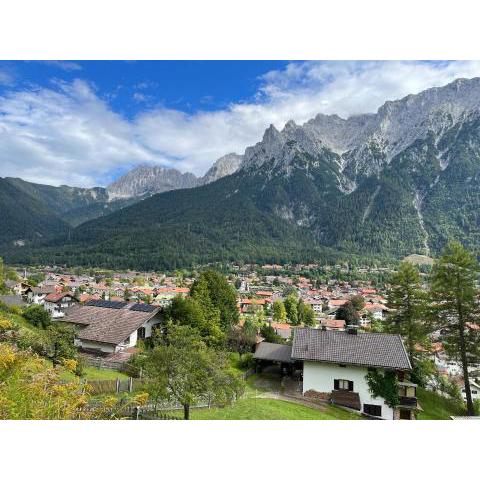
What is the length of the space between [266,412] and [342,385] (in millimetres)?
3970

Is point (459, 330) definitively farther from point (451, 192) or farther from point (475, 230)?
point (451, 192)

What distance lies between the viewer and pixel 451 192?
11681 centimetres

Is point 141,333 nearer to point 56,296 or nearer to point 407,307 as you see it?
point 407,307

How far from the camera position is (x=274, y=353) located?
1625cm

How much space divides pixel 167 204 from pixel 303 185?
48.0 m

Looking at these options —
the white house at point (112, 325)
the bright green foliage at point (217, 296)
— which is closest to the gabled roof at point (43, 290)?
the white house at point (112, 325)

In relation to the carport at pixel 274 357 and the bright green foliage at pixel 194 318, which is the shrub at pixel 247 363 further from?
the bright green foliage at pixel 194 318

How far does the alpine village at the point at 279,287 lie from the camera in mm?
9109

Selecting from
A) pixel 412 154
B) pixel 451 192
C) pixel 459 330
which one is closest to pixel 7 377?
pixel 459 330

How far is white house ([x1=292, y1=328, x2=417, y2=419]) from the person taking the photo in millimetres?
12367

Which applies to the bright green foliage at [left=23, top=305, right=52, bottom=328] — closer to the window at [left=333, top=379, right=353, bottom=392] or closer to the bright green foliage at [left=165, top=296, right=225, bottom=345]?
the bright green foliage at [left=165, top=296, right=225, bottom=345]

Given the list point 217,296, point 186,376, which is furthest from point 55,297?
point 186,376

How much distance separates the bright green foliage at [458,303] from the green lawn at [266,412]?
4.32m
